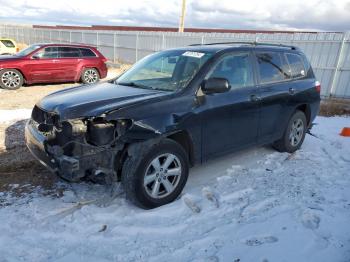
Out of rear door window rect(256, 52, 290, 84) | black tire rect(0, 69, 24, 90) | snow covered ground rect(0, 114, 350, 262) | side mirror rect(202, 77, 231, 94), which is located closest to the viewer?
snow covered ground rect(0, 114, 350, 262)

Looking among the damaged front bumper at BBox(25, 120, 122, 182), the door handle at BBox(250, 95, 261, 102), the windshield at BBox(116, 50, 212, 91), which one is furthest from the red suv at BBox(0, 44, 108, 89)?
the damaged front bumper at BBox(25, 120, 122, 182)

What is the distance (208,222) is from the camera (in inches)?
140

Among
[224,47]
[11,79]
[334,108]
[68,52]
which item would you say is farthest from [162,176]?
[68,52]

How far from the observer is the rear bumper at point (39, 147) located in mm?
3586

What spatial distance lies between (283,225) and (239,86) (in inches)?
76.7

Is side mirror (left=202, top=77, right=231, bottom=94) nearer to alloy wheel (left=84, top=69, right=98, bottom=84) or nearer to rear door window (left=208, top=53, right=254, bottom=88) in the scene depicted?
rear door window (left=208, top=53, right=254, bottom=88)

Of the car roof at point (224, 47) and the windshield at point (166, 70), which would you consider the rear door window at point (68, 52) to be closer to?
the windshield at point (166, 70)

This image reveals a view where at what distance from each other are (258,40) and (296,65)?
8851mm

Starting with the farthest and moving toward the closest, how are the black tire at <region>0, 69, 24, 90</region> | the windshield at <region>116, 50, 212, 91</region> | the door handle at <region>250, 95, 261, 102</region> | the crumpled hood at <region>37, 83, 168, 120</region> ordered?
the black tire at <region>0, 69, 24, 90</region>
the door handle at <region>250, 95, 261, 102</region>
the windshield at <region>116, 50, 212, 91</region>
the crumpled hood at <region>37, 83, 168, 120</region>

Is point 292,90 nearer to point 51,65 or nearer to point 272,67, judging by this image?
point 272,67

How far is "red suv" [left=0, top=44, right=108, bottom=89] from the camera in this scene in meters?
11.3

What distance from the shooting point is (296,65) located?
566 cm

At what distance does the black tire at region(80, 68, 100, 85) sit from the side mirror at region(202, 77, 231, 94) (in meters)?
9.49

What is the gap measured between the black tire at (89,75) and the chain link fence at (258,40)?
6264 mm
